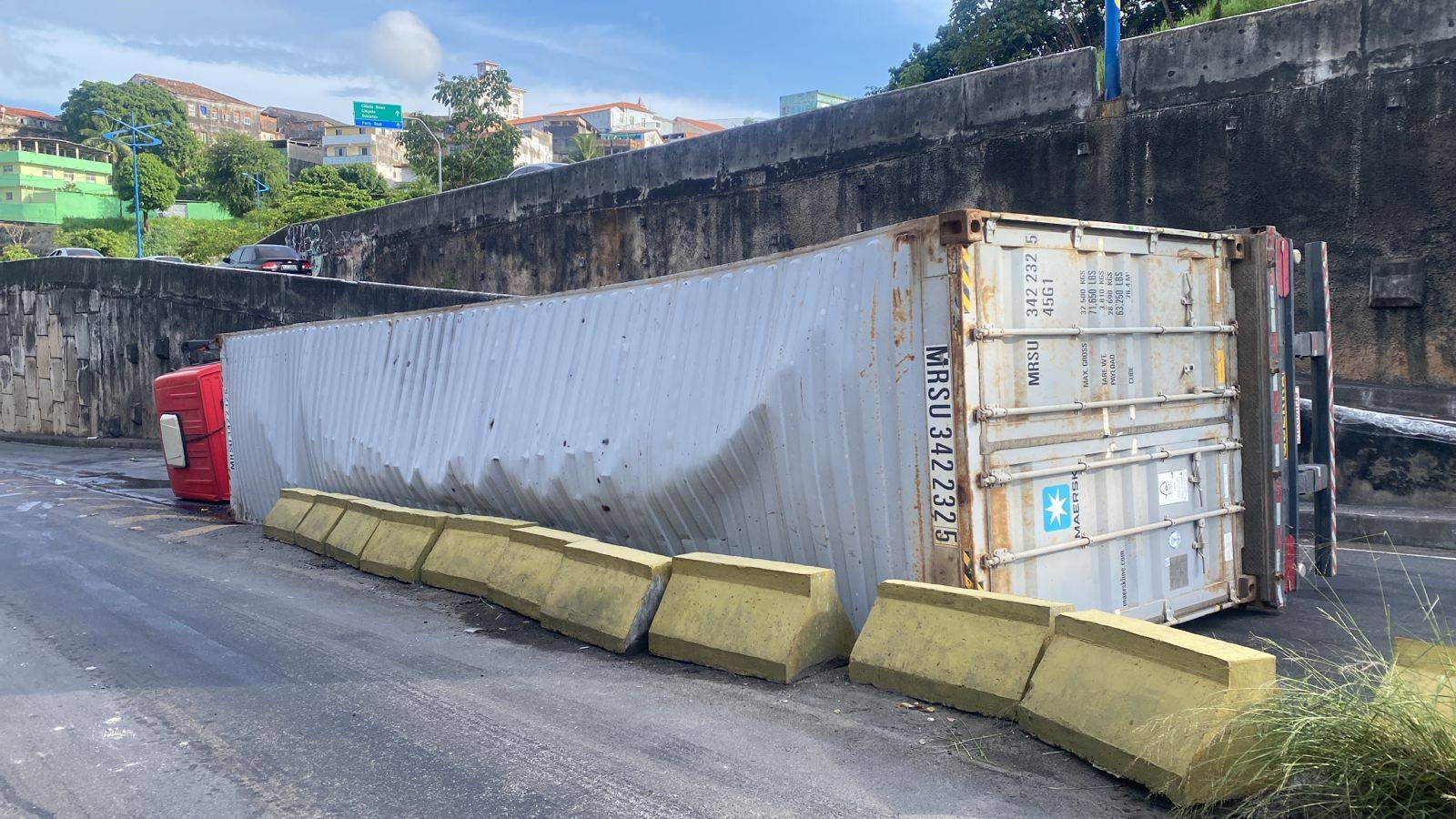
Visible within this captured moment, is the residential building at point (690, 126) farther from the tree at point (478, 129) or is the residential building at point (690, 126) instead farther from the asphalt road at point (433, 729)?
the asphalt road at point (433, 729)

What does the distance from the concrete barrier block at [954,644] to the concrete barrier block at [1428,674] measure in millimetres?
1403

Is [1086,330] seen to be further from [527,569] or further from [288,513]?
[288,513]

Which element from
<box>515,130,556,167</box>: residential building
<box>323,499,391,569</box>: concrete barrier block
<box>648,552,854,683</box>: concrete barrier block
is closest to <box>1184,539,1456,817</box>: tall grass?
<box>648,552,854,683</box>: concrete barrier block

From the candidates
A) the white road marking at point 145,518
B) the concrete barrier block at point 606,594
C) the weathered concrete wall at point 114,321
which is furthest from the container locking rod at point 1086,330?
the weathered concrete wall at point 114,321

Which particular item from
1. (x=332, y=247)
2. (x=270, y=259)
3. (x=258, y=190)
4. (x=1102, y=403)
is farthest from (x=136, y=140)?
(x=1102, y=403)

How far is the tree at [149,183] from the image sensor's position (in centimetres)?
6981

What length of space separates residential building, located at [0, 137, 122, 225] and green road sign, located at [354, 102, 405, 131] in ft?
62.1

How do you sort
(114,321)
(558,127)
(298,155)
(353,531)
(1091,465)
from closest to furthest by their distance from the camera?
1. (1091,465)
2. (353,531)
3. (114,321)
4. (298,155)
5. (558,127)

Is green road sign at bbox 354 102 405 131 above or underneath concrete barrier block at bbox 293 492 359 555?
above

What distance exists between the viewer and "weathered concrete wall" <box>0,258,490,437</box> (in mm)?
23516

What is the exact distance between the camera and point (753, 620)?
232 inches

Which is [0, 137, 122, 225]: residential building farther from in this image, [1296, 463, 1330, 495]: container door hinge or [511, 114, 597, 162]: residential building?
[1296, 463, 1330, 495]: container door hinge

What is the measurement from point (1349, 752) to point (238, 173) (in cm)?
7764

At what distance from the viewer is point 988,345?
5.41m
